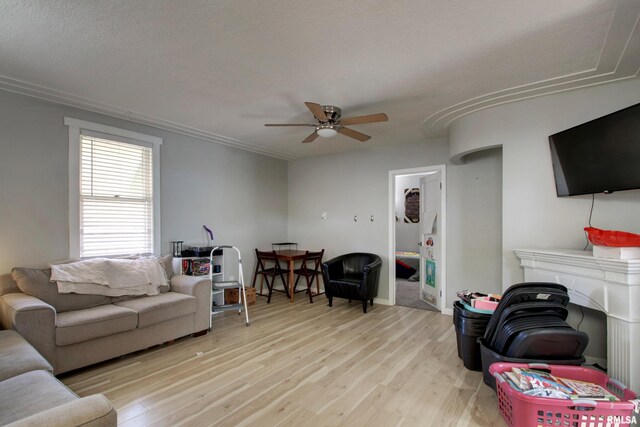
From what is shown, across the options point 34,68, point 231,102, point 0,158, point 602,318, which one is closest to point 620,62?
point 602,318

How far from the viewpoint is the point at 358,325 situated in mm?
3982

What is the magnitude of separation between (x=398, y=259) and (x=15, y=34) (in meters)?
7.14

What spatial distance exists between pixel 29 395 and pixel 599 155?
4060 mm

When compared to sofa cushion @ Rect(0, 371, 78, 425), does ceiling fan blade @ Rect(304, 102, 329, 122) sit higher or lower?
higher

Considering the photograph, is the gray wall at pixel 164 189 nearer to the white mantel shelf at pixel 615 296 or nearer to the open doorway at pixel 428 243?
the open doorway at pixel 428 243

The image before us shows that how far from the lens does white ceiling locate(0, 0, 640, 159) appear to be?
1.87 m

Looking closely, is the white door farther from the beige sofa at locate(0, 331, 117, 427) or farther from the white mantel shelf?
the beige sofa at locate(0, 331, 117, 427)

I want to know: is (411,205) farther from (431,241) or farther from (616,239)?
(616,239)

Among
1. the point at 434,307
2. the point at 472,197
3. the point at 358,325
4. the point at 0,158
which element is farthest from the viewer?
the point at 434,307

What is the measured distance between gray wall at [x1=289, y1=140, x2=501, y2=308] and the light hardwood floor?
103cm

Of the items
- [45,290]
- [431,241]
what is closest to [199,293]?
[45,290]

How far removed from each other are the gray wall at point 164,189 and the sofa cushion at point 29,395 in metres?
1.81

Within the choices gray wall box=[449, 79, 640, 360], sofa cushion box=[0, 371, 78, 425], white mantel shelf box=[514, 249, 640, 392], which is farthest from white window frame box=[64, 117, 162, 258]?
white mantel shelf box=[514, 249, 640, 392]

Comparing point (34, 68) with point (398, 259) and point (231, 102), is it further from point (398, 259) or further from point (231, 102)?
point (398, 259)
